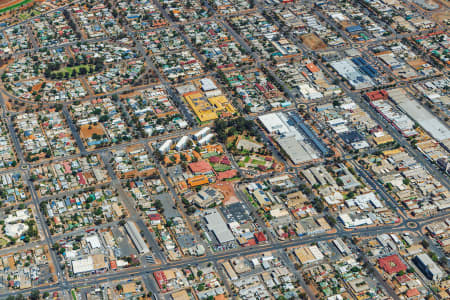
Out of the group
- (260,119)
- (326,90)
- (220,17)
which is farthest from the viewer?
(220,17)

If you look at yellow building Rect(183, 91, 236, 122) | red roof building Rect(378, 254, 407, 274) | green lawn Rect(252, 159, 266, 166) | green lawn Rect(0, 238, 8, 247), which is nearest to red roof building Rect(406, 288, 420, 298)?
red roof building Rect(378, 254, 407, 274)

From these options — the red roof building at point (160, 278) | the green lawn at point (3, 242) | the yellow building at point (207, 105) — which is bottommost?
the red roof building at point (160, 278)

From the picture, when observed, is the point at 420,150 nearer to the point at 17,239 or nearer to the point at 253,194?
the point at 253,194

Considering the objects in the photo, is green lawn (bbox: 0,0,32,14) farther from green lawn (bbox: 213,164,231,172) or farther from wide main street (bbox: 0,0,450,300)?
green lawn (bbox: 213,164,231,172)

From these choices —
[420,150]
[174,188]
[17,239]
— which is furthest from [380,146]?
[17,239]

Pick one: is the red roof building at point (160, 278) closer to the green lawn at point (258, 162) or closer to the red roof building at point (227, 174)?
the red roof building at point (227, 174)

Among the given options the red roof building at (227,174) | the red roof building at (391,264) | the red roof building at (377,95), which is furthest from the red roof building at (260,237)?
the red roof building at (377,95)

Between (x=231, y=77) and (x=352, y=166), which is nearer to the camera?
(x=352, y=166)

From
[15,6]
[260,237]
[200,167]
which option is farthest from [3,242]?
[15,6]
